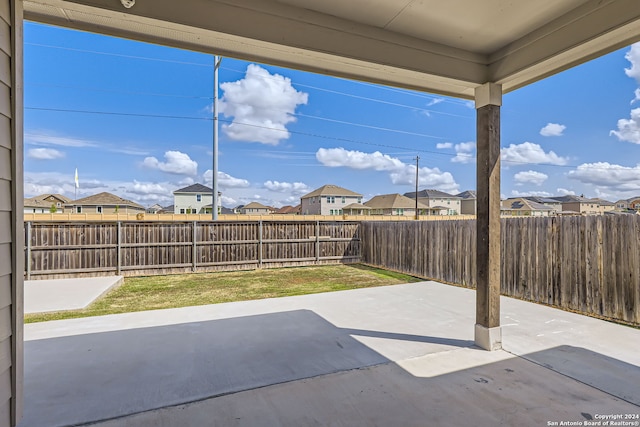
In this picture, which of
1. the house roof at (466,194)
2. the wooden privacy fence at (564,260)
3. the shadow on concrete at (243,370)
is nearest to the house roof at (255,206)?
the house roof at (466,194)

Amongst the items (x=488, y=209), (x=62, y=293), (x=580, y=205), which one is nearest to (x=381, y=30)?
(x=488, y=209)

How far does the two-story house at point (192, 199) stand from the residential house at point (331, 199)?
11.9 meters

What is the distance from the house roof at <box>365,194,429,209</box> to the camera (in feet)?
119

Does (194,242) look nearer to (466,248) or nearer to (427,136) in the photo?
(466,248)

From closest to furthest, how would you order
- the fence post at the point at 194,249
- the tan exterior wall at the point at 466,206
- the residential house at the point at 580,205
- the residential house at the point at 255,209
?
the fence post at the point at 194,249 → the residential house at the point at 580,205 → the tan exterior wall at the point at 466,206 → the residential house at the point at 255,209

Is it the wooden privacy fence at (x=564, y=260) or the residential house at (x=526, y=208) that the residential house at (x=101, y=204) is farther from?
the residential house at (x=526, y=208)

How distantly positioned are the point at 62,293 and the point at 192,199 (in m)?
26.4

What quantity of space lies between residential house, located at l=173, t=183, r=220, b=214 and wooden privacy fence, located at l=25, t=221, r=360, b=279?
2276cm

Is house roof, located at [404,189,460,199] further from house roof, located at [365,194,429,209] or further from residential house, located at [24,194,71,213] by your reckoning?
residential house, located at [24,194,71,213]

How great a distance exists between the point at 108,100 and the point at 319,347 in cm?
1776

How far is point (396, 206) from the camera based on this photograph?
35.9m

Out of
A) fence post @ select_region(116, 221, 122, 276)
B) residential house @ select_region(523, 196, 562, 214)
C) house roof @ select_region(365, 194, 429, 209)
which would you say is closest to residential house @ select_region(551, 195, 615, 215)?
residential house @ select_region(523, 196, 562, 214)

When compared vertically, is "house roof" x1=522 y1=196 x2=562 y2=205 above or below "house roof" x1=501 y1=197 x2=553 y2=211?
above

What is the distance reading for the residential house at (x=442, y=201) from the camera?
1652 inches
